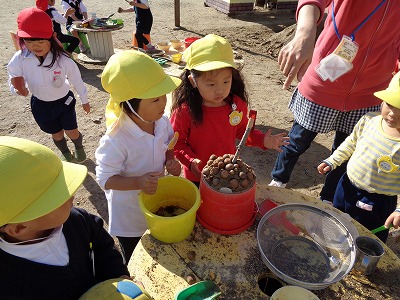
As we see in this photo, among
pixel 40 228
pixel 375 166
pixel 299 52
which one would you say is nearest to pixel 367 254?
pixel 375 166

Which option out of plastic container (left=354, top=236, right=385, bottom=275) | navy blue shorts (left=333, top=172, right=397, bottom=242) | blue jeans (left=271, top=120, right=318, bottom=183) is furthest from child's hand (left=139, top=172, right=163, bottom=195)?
blue jeans (left=271, top=120, right=318, bottom=183)

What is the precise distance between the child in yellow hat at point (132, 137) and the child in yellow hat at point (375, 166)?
1160mm

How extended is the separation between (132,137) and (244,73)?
4878mm

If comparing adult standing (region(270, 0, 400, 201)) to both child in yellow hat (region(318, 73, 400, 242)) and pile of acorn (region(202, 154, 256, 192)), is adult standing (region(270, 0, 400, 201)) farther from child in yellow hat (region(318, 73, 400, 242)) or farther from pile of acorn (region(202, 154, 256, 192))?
pile of acorn (region(202, 154, 256, 192))

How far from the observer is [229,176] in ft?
5.12

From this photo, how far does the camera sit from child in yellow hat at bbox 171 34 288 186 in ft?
6.41

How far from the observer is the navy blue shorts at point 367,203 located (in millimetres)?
2217

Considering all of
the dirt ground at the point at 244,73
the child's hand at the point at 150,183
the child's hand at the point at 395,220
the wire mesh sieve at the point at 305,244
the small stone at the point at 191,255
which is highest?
the child's hand at the point at 150,183

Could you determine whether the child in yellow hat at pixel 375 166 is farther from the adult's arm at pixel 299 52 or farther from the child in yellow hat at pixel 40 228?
the child in yellow hat at pixel 40 228

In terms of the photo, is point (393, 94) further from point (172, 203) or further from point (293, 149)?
point (172, 203)

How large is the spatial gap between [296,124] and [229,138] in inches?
33.3

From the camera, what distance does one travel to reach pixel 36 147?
43.6 inches

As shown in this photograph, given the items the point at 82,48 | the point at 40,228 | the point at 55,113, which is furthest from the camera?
the point at 82,48

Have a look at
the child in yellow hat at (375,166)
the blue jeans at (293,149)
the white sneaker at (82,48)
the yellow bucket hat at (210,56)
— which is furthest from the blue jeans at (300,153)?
the white sneaker at (82,48)
